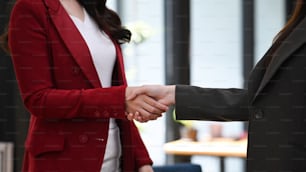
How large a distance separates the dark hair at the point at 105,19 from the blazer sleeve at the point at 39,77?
0.11 metres

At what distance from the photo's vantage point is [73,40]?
2.39 feet

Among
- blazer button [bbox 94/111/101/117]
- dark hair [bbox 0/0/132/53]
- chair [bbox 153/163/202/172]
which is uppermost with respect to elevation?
dark hair [bbox 0/0/132/53]

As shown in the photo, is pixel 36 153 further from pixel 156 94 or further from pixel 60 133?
pixel 156 94

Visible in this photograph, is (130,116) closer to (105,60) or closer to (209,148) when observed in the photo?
(105,60)

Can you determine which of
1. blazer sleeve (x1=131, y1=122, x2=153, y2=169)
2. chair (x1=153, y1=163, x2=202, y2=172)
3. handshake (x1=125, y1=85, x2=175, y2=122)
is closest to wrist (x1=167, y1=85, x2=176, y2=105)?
handshake (x1=125, y1=85, x2=175, y2=122)

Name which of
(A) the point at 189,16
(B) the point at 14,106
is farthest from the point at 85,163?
(A) the point at 189,16

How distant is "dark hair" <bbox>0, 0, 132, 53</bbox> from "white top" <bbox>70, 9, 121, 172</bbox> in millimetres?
17

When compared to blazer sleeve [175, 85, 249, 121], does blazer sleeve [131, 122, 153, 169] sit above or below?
below

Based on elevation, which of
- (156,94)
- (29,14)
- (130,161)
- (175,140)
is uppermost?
(29,14)

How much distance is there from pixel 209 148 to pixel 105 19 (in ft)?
3.16

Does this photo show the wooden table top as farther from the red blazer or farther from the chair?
the red blazer

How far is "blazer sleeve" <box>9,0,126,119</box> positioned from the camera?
2.30ft

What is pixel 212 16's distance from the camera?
65.9 inches

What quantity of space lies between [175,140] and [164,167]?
1.76 feet
